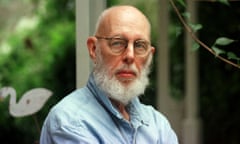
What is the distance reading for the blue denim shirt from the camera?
1570 mm

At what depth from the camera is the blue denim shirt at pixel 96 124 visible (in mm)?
1570

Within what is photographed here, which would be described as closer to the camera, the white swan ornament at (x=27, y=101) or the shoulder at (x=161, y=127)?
the shoulder at (x=161, y=127)

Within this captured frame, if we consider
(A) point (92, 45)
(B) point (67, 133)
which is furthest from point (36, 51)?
(B) point (67, 133)

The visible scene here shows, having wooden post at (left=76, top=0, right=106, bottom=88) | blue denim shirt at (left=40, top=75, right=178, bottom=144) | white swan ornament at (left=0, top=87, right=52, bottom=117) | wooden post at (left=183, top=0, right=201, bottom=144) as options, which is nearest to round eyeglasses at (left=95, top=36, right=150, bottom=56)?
blue denim shirt at (left=40, top=75, right=178, bottom=144)

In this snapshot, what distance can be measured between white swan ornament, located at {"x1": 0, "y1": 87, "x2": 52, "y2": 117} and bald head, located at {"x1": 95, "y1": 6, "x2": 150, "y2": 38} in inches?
31.9

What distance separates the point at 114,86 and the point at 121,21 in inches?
8.8

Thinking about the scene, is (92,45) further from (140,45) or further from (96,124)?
(96,124)

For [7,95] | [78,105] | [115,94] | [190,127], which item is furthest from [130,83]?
[190,127]

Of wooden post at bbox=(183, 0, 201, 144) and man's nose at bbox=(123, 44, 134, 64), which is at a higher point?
man's nose at bbox=(123, 44, 134, 64)

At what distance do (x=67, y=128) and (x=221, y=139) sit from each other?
91.3 inches

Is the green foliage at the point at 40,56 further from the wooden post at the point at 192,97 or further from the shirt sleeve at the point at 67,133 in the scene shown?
the wooden post at the point at 192,97

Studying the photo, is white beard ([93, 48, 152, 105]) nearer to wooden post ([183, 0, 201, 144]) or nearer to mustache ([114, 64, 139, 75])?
mustache ([114, 64, 139, 75])

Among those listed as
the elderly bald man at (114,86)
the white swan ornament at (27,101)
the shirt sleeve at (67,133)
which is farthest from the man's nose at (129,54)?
the white swan ornament at (27,101)

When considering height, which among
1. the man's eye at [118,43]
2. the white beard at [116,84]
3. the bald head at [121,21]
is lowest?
the white beard at [116,84]
